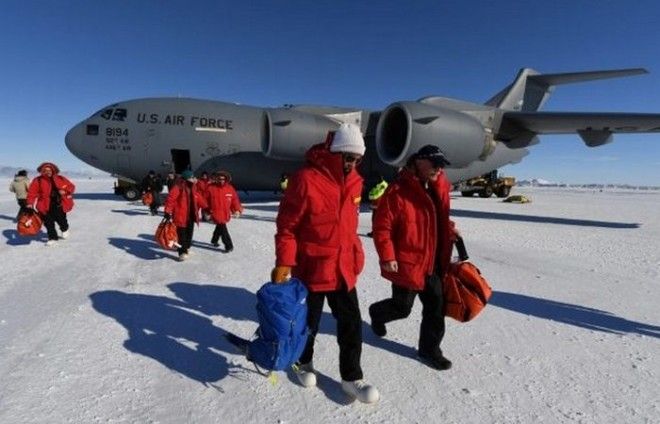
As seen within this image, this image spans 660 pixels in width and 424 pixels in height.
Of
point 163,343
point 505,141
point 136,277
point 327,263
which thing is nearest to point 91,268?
point 136,277

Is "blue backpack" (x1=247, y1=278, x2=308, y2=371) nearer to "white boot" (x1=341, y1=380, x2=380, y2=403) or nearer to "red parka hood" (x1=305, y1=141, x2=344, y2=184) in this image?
"white boot" (x1=341, y1=380, x2=380, y2=403)

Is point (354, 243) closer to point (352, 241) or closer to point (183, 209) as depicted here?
point (352, 241)

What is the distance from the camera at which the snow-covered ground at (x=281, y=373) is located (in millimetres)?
2567

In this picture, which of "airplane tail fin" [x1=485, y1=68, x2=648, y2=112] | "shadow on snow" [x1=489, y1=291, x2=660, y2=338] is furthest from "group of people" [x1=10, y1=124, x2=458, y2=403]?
"airplane tail fin" [x1=485, y1=68, x2=648, y2=112]

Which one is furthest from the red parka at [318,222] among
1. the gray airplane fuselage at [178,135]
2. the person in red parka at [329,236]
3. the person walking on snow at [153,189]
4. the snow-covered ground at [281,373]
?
the gray airplane fuselage at [178,135]

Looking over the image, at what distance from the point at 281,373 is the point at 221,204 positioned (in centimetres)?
493

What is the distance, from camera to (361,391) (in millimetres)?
2674

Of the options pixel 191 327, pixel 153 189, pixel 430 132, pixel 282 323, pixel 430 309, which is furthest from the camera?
pixel 153 189

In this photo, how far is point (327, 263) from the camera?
2709mm

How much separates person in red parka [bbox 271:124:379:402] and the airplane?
8727 millimetres

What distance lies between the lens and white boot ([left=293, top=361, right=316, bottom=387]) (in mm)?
2842

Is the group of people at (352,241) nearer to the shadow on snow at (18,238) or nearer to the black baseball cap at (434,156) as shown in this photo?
the black baseball cap at (434,156)

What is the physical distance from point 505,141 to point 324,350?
13.1 meters

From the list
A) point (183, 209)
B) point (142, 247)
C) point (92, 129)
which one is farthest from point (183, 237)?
point (92, 129)
